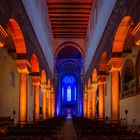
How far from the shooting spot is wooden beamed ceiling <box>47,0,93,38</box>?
32469 mm

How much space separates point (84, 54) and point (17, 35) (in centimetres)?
2887

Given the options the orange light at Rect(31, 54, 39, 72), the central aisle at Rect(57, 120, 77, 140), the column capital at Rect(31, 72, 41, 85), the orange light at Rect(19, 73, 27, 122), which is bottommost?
the central aisle at Rect(57, 120, 77, 140)

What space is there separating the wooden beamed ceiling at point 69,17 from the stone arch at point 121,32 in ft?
50.3

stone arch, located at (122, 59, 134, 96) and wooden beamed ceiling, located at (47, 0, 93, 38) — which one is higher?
wooden beamed ceiling, located at (47, 0, 93, 38)

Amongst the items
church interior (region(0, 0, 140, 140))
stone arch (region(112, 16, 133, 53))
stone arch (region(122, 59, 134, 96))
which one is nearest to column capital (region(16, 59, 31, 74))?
church interior (region(0, 0, 140, 140))

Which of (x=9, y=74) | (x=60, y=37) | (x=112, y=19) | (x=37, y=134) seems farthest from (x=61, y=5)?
(x=37, y=134)

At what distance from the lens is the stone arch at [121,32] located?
1465 centimetres

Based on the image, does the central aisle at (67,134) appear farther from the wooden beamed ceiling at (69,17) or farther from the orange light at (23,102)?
the wooden beamed ceiling at (69,17)

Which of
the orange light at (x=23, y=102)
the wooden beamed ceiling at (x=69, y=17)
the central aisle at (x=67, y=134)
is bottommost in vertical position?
the central aisle at (x=67, y=134)

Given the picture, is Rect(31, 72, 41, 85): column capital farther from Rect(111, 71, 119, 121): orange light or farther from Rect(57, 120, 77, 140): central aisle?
Rect(111, 71, 119, 121): orange light

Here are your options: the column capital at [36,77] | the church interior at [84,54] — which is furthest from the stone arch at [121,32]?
the column capital at [36,77]

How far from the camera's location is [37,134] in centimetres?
1136

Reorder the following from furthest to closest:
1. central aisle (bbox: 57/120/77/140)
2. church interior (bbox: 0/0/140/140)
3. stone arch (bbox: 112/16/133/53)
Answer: central aisle (bbox: 57/120/77/140) → stone arch (bbox: 112/16/133/53) → church interior (bbox: 0/0/140/140)

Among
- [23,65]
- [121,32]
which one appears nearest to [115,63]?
[121,32]
